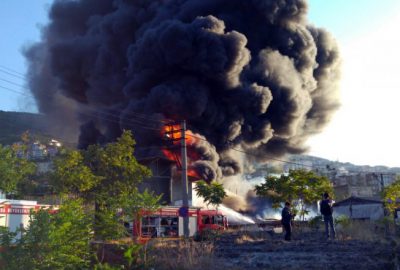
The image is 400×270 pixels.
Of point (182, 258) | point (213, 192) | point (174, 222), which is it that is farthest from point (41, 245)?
point (213, 192)

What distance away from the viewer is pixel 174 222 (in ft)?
108

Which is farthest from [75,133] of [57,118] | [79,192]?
[79,192]

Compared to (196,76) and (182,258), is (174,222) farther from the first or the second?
(182,258)

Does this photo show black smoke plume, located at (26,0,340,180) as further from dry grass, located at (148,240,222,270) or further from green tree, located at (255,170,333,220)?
dry grass, located at (148,240,222,270)

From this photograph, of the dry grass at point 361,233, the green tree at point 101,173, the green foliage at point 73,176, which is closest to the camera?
the dry grass at point 361,233

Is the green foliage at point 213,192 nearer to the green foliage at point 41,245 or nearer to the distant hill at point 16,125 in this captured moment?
the green foliage at point 41,245

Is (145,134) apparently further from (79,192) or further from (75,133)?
(75,133)

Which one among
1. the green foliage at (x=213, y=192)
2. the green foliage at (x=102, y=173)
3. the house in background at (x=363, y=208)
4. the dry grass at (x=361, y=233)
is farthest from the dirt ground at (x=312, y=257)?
the house in background at (x=363, y=208)

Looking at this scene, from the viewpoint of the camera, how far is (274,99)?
156ft

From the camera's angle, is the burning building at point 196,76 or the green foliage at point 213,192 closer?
the green foliage at point 213,192

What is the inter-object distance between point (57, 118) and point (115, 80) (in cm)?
1476

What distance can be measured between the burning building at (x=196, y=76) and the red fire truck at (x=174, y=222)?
4579 mm

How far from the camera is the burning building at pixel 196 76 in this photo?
4147cm

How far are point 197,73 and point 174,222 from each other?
56.5 ft
